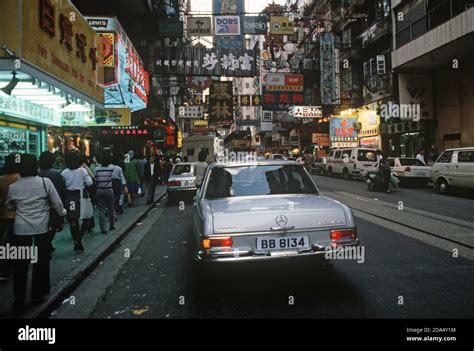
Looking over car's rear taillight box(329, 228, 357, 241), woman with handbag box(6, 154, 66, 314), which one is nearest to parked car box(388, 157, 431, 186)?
car's rear taillight box(329, 228, 357, 241)

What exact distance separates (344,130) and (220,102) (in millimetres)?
13869

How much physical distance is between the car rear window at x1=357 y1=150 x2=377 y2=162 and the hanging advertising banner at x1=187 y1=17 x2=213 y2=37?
37.4 feet

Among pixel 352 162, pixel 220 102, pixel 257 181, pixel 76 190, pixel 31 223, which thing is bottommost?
pixel 31 223

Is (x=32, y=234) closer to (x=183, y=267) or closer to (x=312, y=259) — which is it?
(x=183, y=267)

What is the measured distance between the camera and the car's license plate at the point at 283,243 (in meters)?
3.91

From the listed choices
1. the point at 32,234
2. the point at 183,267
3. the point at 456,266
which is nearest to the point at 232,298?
the point at 183,267

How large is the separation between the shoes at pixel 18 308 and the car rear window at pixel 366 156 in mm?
20404

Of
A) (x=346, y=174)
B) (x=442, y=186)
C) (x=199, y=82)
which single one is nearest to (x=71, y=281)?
(x=442, y=186)

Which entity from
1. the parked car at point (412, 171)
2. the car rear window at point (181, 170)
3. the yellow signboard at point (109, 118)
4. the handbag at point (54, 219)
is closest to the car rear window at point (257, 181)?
the handbag at point (54, 219)

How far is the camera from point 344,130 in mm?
32938

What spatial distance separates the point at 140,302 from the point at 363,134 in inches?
1192

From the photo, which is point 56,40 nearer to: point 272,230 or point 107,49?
point 107,49

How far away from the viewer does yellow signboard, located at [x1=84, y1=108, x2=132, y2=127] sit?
507 inches

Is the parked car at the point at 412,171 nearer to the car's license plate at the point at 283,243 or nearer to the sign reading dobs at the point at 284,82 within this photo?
the sign reading dobs at the point at 284,82
